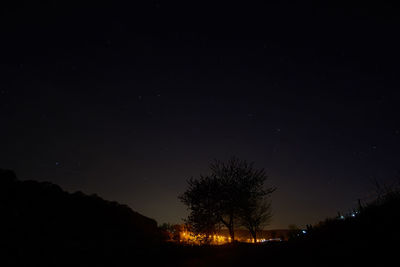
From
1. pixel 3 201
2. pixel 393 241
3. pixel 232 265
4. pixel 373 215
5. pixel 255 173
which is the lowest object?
pixel 232 265

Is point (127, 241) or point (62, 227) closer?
point (127, 241)

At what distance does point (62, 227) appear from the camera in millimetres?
24812

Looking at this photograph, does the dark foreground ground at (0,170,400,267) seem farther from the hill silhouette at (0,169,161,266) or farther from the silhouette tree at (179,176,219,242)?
the silhouette tree at (179,176,219,242)

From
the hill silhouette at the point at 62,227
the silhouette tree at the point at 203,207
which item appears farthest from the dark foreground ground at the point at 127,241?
the silhouette tree at the point at 203,207

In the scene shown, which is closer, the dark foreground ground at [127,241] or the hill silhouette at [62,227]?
the dark foreground ground at [127,241]

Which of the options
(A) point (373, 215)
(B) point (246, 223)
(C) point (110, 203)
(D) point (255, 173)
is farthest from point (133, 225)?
(A) point (373, 215)

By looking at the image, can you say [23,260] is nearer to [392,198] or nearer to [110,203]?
[392,198]

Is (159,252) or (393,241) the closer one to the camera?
(393,241)

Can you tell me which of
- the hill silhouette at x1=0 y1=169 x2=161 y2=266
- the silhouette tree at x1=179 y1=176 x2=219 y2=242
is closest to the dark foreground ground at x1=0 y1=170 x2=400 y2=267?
the hill silhouette at x1=0 y1=169 x2=161 y2=266

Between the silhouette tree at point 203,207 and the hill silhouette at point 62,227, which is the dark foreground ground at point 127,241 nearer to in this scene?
the hill silhouette at point 62,227

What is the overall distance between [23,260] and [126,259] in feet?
15.0

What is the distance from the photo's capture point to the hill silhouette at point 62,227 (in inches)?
498

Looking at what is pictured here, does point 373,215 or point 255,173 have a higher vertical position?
point 255,173

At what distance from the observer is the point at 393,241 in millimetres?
4977
